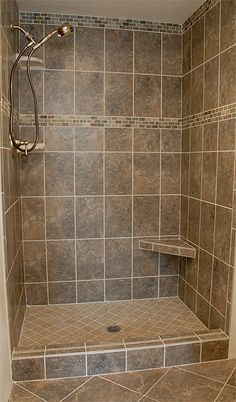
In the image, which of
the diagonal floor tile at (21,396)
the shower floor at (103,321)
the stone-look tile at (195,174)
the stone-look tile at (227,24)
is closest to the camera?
the diagonal floor tile at (21,396)

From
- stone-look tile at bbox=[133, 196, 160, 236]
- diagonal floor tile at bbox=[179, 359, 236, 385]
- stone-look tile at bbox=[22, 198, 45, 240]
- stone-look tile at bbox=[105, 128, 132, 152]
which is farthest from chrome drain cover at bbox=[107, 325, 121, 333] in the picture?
stone-look tile at bbox=[105, 128, 132, 152]

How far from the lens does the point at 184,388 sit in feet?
5.18

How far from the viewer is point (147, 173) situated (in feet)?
7.93

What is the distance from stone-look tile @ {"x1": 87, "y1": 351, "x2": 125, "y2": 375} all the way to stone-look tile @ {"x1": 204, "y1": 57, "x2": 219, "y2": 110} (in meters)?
1.61

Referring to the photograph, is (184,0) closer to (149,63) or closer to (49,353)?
(149,63)

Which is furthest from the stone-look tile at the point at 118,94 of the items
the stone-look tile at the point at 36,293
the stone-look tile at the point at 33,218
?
the stone-look tile at the point at 36,293

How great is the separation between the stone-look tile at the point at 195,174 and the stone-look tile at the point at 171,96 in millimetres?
410

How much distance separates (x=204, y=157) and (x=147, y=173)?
19.8 inches

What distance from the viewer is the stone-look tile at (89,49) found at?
2223 mm

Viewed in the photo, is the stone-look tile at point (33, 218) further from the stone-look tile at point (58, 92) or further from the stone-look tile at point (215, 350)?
the stone-look tile at point (215, 350)

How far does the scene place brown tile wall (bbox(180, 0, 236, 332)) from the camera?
5.85 feet

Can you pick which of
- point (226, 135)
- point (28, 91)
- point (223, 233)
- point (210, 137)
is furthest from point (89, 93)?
point (223, 233)

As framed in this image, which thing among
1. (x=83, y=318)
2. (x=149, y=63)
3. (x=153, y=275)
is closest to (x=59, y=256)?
(x=83, y=318)

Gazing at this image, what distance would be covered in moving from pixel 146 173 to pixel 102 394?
152 cm
